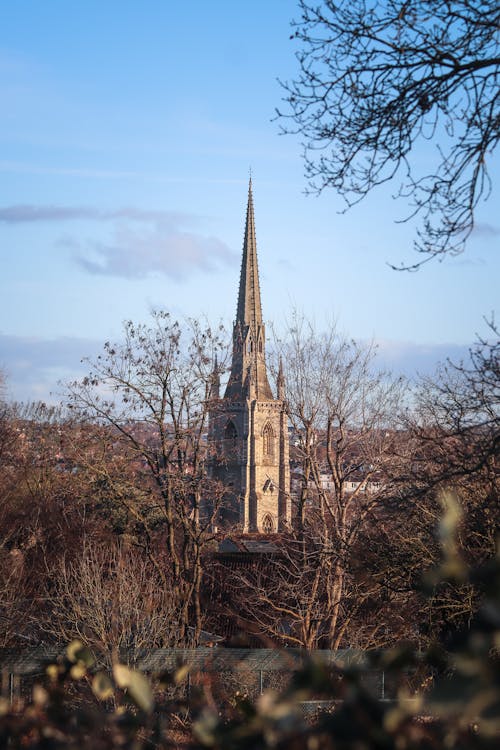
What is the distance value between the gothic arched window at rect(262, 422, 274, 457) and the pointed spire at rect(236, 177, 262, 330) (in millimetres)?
10499

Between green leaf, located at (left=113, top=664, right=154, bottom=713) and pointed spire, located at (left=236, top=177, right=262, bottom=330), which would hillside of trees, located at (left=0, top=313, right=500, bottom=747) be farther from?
pointed spire, located at (left=236, top=177, right=262, bottom=330)

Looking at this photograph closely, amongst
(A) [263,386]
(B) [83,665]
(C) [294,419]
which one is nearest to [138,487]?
(C) [294,419]

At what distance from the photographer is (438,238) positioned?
290 inches

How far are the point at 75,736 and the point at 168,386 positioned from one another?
22.4 metres

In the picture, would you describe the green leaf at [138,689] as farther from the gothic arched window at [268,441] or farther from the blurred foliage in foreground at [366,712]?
the gothic arched window at [268,441]

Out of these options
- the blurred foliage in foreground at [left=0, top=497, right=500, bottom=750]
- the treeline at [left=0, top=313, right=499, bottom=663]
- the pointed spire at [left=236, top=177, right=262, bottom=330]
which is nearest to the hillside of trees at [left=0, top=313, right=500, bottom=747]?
the treeline at [left=0, top=313, right=499, bottom=663]

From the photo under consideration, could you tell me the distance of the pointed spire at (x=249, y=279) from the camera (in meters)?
92.2

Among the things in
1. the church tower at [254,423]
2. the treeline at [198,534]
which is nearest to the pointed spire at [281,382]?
the treeline at [198,534]

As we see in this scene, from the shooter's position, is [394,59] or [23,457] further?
[23,457]

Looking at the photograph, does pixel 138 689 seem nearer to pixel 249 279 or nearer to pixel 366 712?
pixel 366 712

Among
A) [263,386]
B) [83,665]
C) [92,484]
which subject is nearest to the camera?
[83,665]

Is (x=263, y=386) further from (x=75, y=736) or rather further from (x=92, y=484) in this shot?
(x=75, y=736)

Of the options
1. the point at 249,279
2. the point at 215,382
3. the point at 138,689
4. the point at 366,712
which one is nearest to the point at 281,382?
the point at 215,382

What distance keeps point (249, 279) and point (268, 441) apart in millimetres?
Result: 16135
